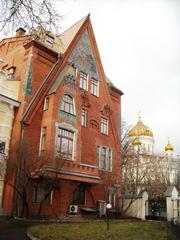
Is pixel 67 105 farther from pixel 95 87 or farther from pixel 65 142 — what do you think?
pixel 95 87

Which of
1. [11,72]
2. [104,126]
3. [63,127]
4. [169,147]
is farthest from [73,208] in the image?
[169,147]

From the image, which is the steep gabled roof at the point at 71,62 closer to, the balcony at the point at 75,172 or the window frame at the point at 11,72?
the window frame at the point at 11,72

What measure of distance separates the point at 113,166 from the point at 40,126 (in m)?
9.82

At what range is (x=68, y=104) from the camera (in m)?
25.7

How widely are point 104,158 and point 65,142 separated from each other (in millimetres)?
6362

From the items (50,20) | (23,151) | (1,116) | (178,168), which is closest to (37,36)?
(50,20)

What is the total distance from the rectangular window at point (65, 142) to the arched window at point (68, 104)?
6.55ft

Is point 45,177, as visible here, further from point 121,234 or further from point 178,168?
point 178,168

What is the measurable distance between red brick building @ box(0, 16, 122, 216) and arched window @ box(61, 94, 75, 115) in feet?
0.30

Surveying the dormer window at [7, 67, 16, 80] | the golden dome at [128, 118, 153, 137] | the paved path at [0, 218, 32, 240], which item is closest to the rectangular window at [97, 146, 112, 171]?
the dormer window at [7, 67, 16, 80]

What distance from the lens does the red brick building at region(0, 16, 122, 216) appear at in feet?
67.7

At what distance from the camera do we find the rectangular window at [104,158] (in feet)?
93.3

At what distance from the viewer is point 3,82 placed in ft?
76.3

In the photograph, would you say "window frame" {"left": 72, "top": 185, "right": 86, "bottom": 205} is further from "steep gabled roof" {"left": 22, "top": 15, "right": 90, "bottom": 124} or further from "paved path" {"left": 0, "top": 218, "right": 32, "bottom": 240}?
"paved path" {"left": 0, "top": 218, "right": 32, "bottom": 240}
